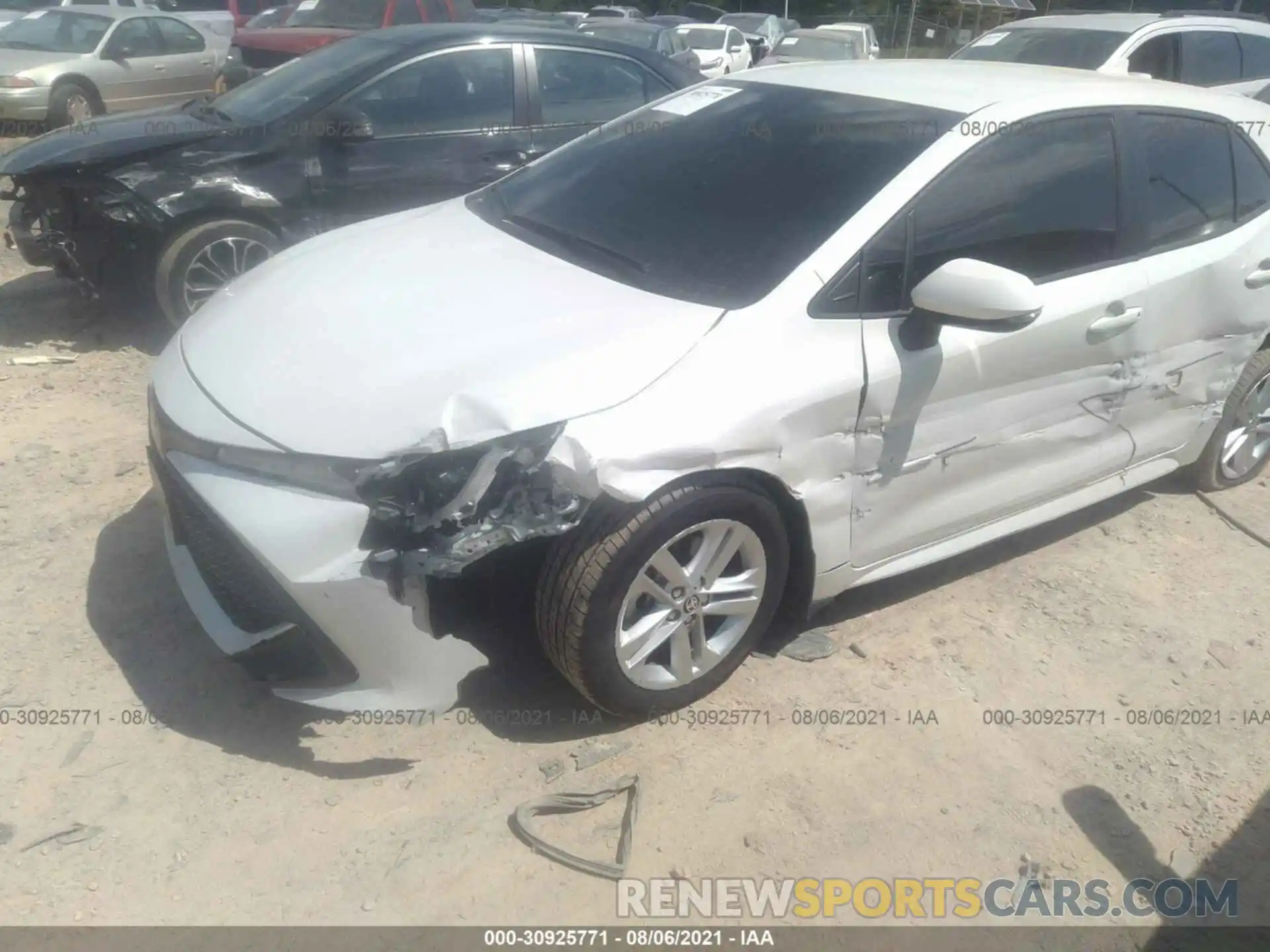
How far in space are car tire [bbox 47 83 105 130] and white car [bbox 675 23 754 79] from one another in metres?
11.4

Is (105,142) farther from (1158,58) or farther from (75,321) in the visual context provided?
(1158,58)

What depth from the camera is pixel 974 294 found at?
272 centimetres

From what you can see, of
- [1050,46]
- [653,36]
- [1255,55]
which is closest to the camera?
[1050,46]

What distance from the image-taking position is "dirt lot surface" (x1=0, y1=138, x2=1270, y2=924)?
2432mm

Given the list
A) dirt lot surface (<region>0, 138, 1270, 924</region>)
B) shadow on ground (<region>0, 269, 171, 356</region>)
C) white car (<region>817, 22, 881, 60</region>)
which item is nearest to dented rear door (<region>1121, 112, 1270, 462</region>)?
dirt lot surface (<region>0, 138, 1270, 924</region>)

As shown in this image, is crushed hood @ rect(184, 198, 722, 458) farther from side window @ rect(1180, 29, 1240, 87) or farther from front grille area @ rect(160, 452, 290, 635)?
side window @ rect(1180, 29, 1240, 87)

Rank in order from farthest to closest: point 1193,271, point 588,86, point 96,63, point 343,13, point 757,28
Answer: point 757,28
point 343,13
point 96,63
point 588,86
point 1193,271

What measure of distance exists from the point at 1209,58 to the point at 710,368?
939 centimetres

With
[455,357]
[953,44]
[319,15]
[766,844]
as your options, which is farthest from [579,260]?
[953,44]

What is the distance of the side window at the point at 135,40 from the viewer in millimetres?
11047

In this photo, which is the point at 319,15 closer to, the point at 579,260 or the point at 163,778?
the point at 579,260

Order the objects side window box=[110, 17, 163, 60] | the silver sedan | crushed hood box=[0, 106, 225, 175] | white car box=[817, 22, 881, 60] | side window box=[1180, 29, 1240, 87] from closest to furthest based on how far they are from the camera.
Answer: crushed hood box=[0, 106, 225, 175], side window box=[1180, 29, 1240, 87], the silver sedan, side window box=[110, 17, 163, 60], white car box=[817, 22, 881, 60]

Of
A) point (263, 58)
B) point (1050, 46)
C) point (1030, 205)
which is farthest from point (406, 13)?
point (1030, 205)

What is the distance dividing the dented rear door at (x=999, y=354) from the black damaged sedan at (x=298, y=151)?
328 centimetres
